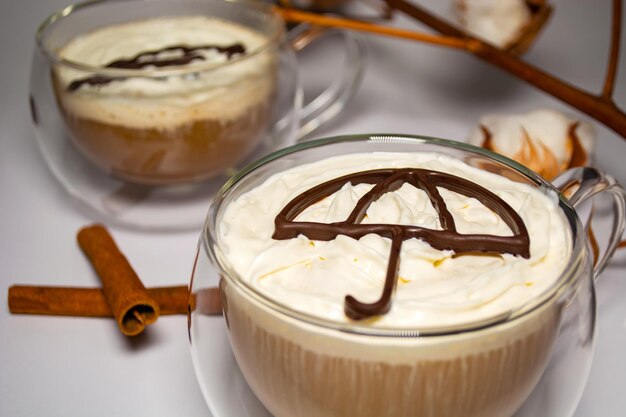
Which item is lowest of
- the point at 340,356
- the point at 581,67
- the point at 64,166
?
the point at 64,166

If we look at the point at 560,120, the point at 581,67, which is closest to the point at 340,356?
the point at 560,120

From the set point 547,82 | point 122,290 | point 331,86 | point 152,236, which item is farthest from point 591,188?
point 331,86

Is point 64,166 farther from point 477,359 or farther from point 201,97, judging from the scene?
point 477,359

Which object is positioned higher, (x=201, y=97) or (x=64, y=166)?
(x=201, y=97)

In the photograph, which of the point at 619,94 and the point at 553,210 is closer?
the point at 553,210

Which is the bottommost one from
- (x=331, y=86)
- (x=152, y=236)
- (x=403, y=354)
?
(x=152, y=236)

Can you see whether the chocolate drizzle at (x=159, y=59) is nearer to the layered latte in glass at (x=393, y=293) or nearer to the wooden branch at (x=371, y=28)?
the wooden branch at (x=371, y=28)

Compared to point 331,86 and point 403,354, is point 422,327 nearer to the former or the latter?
point 403,354
